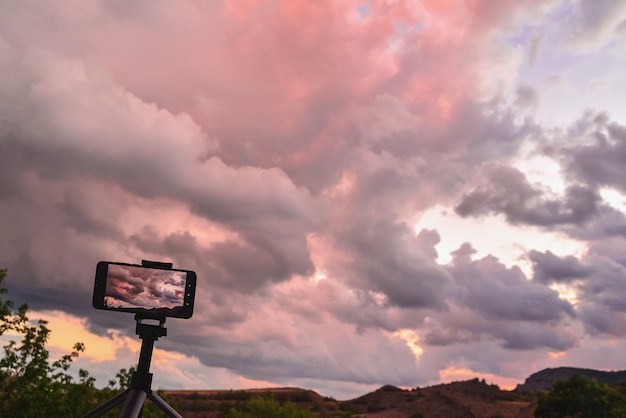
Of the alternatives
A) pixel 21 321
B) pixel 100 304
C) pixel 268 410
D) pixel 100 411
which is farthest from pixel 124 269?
pixel 268 410

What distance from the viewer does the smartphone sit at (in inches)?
305

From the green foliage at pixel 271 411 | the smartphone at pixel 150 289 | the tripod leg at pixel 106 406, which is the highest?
the smartphone at pixel 150 289

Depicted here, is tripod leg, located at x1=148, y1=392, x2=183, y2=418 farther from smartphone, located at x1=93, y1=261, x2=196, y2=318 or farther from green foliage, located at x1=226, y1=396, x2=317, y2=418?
green foliage, located at x1=226, y1=396, x2=317, y2=418

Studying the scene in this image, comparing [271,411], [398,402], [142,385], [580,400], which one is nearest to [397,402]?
[398,402]

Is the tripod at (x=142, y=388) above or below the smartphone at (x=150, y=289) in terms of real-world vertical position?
below

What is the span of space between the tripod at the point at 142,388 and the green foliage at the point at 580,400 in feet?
300

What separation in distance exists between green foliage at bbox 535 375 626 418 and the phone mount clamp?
91309mm

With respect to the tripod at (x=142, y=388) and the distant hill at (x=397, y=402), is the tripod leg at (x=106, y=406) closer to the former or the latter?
the tripod at (x=142, y=388)

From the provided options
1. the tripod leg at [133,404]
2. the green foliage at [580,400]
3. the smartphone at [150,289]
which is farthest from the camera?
the green foliage at [580,400]

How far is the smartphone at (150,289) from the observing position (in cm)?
775

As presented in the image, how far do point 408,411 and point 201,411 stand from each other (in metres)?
58.1

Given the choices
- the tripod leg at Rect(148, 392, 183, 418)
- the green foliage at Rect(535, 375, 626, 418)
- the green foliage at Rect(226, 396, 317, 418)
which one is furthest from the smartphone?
the green foliage at Rect(226, 396, 317, 418)

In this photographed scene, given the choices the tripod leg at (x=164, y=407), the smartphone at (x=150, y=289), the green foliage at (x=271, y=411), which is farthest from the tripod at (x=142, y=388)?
the green foliage at (x=271, y=411)

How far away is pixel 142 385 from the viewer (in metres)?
7.52
